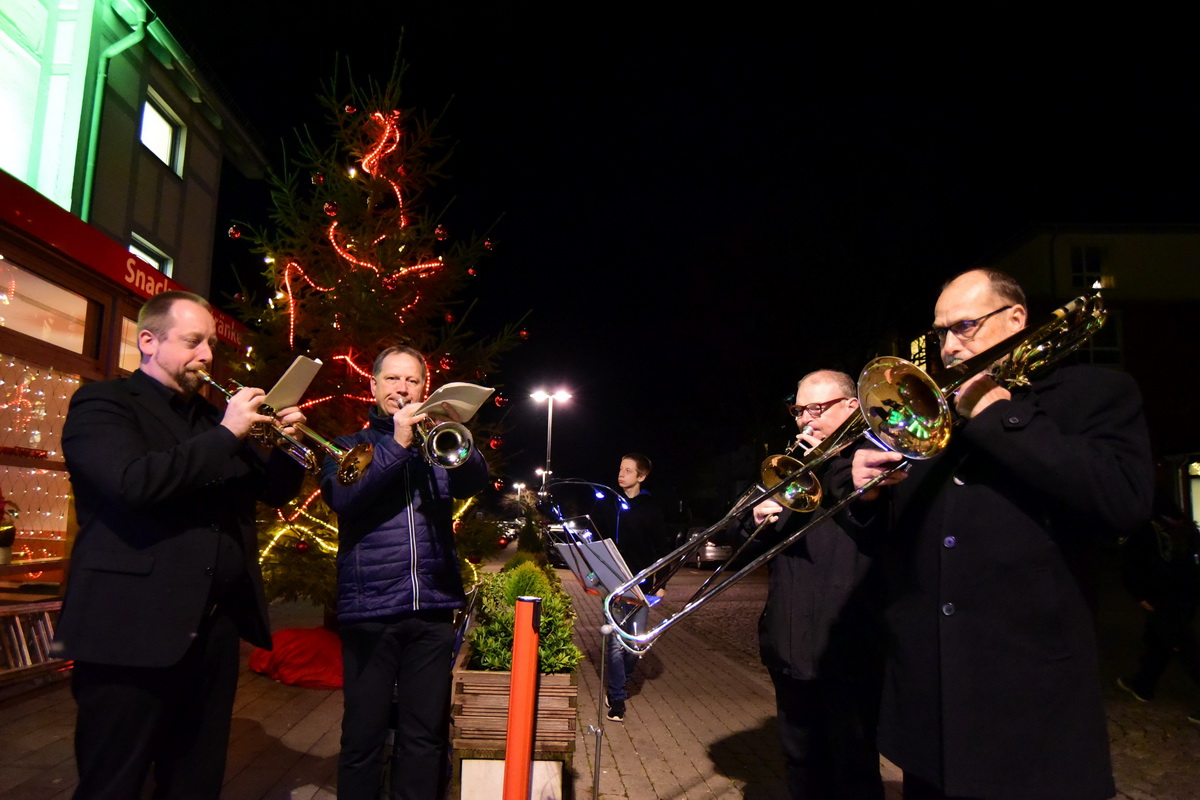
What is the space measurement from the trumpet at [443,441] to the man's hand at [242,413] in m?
0.72

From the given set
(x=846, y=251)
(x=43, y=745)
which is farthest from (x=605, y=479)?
(x=43, y=745)

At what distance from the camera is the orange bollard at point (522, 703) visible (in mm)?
2480

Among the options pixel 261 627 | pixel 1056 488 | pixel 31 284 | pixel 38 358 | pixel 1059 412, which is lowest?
pixel 261 627

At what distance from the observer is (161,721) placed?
8.87 ft

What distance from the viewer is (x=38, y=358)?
6.93 metres

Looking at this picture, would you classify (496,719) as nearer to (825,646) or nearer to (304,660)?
(825,646)

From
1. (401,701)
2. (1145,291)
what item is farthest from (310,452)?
(1145,291)

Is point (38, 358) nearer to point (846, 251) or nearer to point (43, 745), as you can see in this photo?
point (43, 745)

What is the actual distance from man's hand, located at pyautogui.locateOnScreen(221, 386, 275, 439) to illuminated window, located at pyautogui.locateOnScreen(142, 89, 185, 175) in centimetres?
979

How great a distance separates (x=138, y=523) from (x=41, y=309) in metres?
5.88

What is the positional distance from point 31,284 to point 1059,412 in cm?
825

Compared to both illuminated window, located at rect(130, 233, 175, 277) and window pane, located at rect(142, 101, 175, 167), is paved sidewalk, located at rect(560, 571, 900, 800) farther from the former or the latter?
window pane, located at rect(142, 101, 175, 167)

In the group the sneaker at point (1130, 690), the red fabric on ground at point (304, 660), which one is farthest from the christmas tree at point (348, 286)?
the sneaker at point (1130, 690)

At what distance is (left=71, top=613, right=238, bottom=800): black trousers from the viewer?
101 inches
